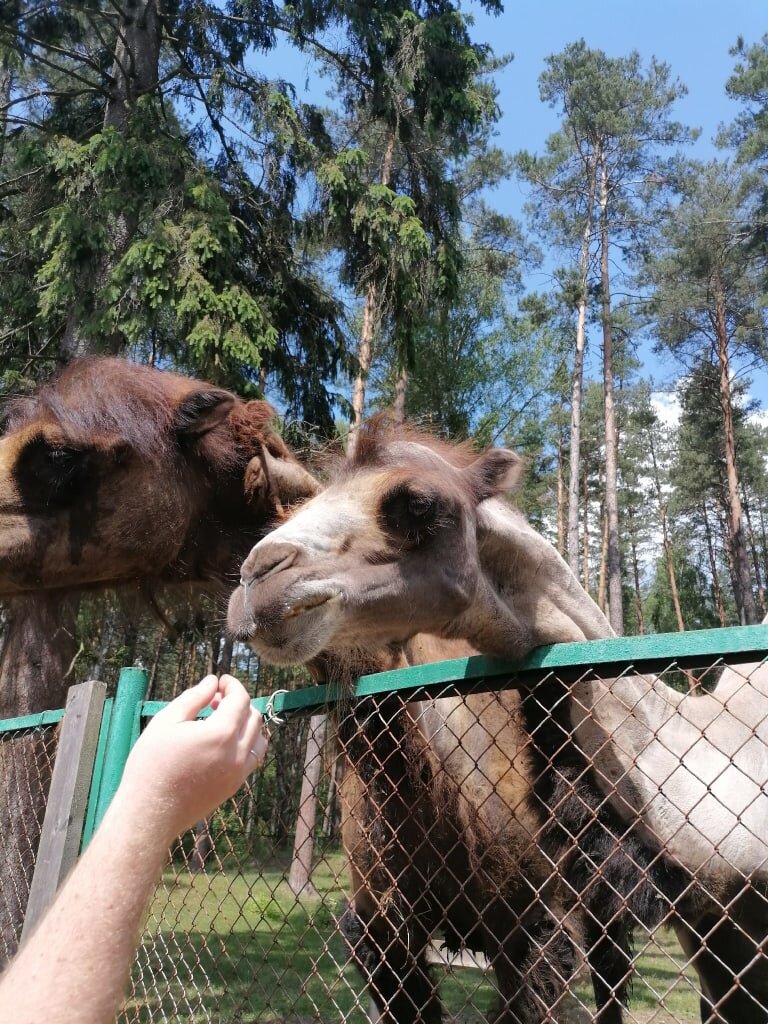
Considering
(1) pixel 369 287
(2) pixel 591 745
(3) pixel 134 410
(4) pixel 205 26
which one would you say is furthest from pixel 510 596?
(4) pixel 205 26

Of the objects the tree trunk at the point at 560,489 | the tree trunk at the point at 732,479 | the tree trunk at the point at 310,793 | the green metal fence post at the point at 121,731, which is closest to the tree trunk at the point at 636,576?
the tree trunk at the point at 560,489

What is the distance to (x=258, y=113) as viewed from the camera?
992 cm

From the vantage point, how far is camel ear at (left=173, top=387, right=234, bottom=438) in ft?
13.3

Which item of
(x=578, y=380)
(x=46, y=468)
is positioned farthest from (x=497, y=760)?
(x=578, y=380)

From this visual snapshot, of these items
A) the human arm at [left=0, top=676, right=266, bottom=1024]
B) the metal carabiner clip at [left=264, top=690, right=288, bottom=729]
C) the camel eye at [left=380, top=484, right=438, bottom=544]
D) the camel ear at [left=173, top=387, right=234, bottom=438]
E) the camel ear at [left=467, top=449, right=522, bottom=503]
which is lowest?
the metal carabiner clip at [left=264, top=690, right=288, bottom=729]

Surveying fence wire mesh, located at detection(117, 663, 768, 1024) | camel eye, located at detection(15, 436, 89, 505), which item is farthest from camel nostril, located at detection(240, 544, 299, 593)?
camel eye, located at detection(15, 436, 89, 505)

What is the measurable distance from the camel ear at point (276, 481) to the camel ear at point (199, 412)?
0.89 ft

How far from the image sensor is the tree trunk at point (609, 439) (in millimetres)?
23500

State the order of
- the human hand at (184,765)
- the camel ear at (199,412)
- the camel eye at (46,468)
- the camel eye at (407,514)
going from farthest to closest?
the camel ear at (199,412)
the camel eye at (46,468)
the camel eye at (407,514)
the human hand at (184,765)

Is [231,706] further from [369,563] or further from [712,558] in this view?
[712,558]

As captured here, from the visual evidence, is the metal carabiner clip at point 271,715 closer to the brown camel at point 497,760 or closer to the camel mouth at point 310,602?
the brown camel at point 497,760

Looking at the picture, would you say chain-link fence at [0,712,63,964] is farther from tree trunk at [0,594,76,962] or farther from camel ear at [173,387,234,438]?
camel ear at [173,387,234,438]

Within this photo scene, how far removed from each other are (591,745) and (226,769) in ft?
6.74

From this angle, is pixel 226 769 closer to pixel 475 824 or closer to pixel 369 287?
pixel 475 824
